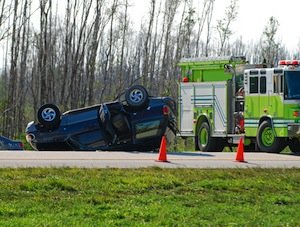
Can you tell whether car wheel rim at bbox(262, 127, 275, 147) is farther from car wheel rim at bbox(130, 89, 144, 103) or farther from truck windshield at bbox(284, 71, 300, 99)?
car wheel rim at bbox(130, 89, 144, 103)

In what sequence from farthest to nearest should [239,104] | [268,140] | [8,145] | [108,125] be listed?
[239,104] → [268,140] → [8,145] → [108,125]

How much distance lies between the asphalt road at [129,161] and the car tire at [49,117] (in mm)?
2568

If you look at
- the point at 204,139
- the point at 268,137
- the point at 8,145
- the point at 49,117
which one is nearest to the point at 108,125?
the point at 49,117

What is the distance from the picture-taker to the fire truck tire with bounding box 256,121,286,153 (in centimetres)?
Answer: 2467

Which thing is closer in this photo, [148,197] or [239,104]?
[148,197]

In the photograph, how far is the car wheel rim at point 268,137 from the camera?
976 inches

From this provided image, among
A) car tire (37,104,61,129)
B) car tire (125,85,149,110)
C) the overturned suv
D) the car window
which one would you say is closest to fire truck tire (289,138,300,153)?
the overturned suv

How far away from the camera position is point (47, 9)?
1781 inches

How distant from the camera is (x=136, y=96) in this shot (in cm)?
2383

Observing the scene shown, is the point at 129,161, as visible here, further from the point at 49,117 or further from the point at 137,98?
the point at 49,117

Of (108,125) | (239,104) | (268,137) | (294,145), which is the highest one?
(239,104)

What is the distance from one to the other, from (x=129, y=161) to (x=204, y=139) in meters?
8.57

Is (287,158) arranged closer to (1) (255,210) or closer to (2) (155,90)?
(1) (255,210)

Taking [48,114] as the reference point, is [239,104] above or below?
above
